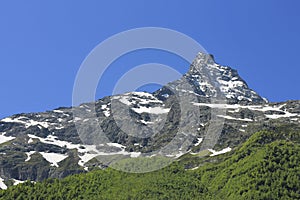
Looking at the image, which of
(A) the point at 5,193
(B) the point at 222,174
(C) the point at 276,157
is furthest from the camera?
(B) the point at 222,174

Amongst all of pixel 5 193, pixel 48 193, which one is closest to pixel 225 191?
pixel 48 193

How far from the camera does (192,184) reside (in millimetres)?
117875

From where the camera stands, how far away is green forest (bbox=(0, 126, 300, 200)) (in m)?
103

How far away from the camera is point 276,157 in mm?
114188

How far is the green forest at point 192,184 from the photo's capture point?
339 ft

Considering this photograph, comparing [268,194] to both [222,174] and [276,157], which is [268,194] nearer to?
[276,157]

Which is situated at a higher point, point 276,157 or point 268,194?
point 276,157

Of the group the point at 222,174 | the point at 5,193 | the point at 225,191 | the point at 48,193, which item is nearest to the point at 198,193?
the point at 225,191

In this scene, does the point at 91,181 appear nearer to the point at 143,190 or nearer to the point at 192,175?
the point at 143,190

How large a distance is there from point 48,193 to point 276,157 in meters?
54.7

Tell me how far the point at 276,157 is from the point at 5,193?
64.3 m

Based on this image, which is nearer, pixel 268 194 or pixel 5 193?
pixel 268 194

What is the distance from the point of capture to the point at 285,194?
10106 centimetres

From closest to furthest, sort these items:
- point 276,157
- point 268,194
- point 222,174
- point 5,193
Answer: point 268,194, point 5,193, point 276,157, point 222,174
